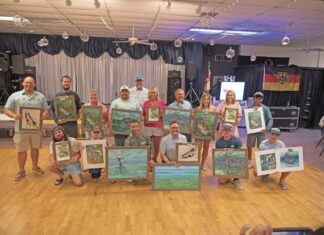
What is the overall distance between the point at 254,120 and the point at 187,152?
140 centimetres

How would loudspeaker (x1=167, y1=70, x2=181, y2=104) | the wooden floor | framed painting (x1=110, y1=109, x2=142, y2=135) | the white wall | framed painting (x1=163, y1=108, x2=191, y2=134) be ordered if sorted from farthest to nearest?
the white wall → loudspeaker (x1=167, y1=70, x2=181, y2=104) → framed painting (x1=163, y1=108, x2=191, y2=134) → framed painting (x1=110, y1=109, x2=142, y2=135) → the wooden floor

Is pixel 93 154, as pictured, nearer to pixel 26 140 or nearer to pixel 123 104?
pixel 123 104

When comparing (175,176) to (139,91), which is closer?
(175,176)

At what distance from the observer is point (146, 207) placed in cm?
301

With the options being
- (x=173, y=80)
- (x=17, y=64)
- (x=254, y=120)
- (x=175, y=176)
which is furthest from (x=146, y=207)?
(x=17, y=64)

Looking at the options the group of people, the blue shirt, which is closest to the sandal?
the group of people

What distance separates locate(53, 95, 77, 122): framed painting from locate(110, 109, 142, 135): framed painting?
58 cm

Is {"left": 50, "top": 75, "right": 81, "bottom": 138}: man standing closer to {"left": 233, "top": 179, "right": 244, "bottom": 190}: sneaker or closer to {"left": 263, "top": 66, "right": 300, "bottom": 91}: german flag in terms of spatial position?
{"left": 233, "top": 179, "right": 244, "bottom": 190}: sneaker

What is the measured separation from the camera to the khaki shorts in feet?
11.8

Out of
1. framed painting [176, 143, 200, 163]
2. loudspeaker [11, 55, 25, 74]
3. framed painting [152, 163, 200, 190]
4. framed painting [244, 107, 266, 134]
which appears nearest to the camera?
framed painting [152, 163, 200, 190]

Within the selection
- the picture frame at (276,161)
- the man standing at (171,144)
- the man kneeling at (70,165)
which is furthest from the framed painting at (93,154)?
the picture frame at (276,161)

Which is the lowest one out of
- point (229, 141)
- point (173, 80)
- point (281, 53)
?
point (229, 141)

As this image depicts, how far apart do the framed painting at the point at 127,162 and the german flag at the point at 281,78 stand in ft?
19.9

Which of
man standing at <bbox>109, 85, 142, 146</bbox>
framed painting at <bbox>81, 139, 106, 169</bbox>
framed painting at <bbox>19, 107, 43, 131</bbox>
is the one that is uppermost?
man standing at <bbox>109, 85, 142, 146</bbox>
